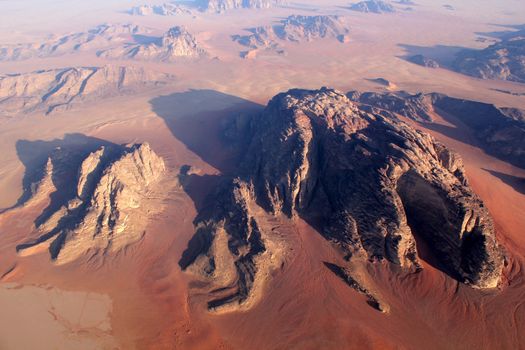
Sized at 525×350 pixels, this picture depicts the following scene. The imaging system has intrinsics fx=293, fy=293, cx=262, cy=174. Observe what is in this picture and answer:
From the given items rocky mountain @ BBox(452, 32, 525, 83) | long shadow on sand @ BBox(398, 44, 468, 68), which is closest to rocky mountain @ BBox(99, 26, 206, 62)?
long shadow on sand @ BBox(398, 44, 468, 68)

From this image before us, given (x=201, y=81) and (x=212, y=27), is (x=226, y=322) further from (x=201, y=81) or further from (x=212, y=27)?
(x=212, y=27)

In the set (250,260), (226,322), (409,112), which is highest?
(409,112)

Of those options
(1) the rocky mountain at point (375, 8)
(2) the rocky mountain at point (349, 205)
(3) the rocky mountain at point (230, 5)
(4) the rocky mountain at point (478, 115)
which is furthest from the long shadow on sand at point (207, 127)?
(1) the rocky mountain at point (375, 8)

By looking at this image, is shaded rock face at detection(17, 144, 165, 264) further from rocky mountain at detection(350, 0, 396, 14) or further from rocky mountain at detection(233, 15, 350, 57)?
rocky mountain at detection(350, 0, 396, 14)

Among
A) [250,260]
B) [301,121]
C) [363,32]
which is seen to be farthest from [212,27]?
[250,260]

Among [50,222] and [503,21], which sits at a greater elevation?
[503,21]

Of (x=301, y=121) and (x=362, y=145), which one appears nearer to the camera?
(x=362, y=145)
